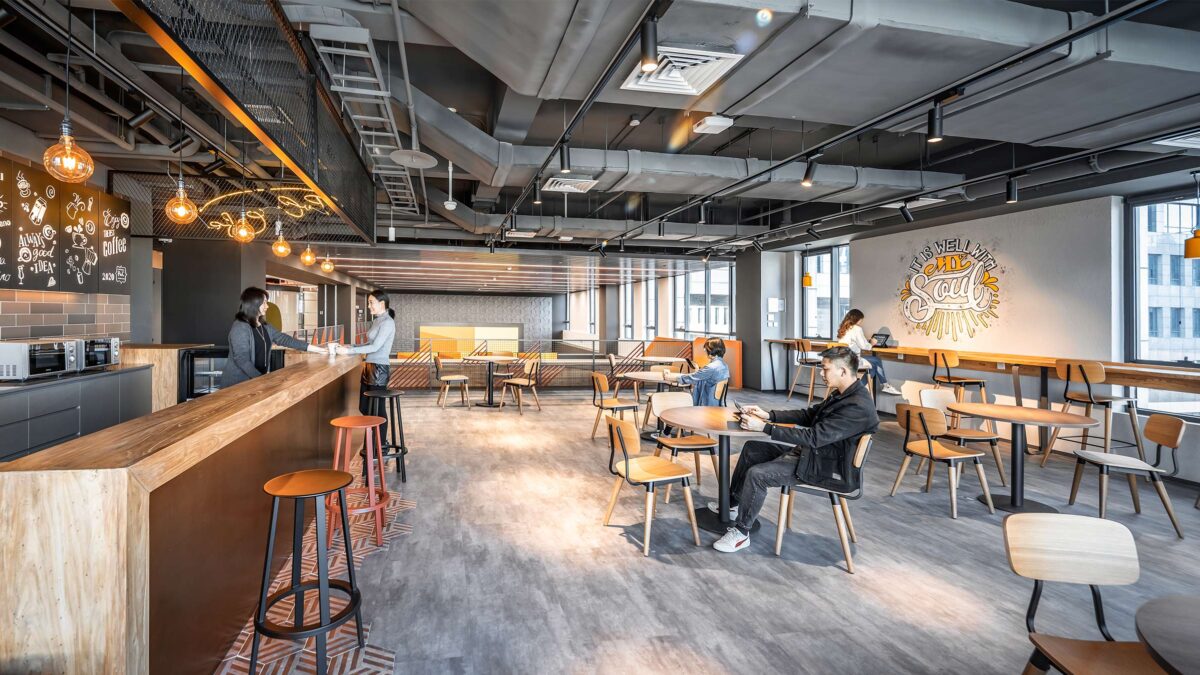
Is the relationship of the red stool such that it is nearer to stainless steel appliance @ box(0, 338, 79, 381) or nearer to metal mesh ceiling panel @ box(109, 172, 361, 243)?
stainless steel appliance @ box(0, 338, 79, 381)

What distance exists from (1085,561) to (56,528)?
307 centimetres

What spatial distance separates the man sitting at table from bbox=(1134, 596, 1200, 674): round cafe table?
5.99 ft

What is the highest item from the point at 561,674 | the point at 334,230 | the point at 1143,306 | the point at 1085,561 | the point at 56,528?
the point at 334,230

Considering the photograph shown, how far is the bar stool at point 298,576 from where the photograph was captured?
2.14m

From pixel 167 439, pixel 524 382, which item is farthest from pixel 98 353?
pixel 524 382

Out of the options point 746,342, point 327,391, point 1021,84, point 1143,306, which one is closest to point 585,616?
point 327,391

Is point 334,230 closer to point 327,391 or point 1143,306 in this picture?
point 327,391

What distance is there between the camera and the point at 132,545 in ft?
5.08

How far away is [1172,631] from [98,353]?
6641mm

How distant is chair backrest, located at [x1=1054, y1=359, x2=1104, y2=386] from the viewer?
5402 mm

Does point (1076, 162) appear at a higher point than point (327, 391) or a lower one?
higher

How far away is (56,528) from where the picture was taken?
58.3 inches

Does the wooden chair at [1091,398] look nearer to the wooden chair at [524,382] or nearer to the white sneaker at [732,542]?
the white sneaker at [732,542]

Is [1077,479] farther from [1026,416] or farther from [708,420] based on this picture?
[708,420]
